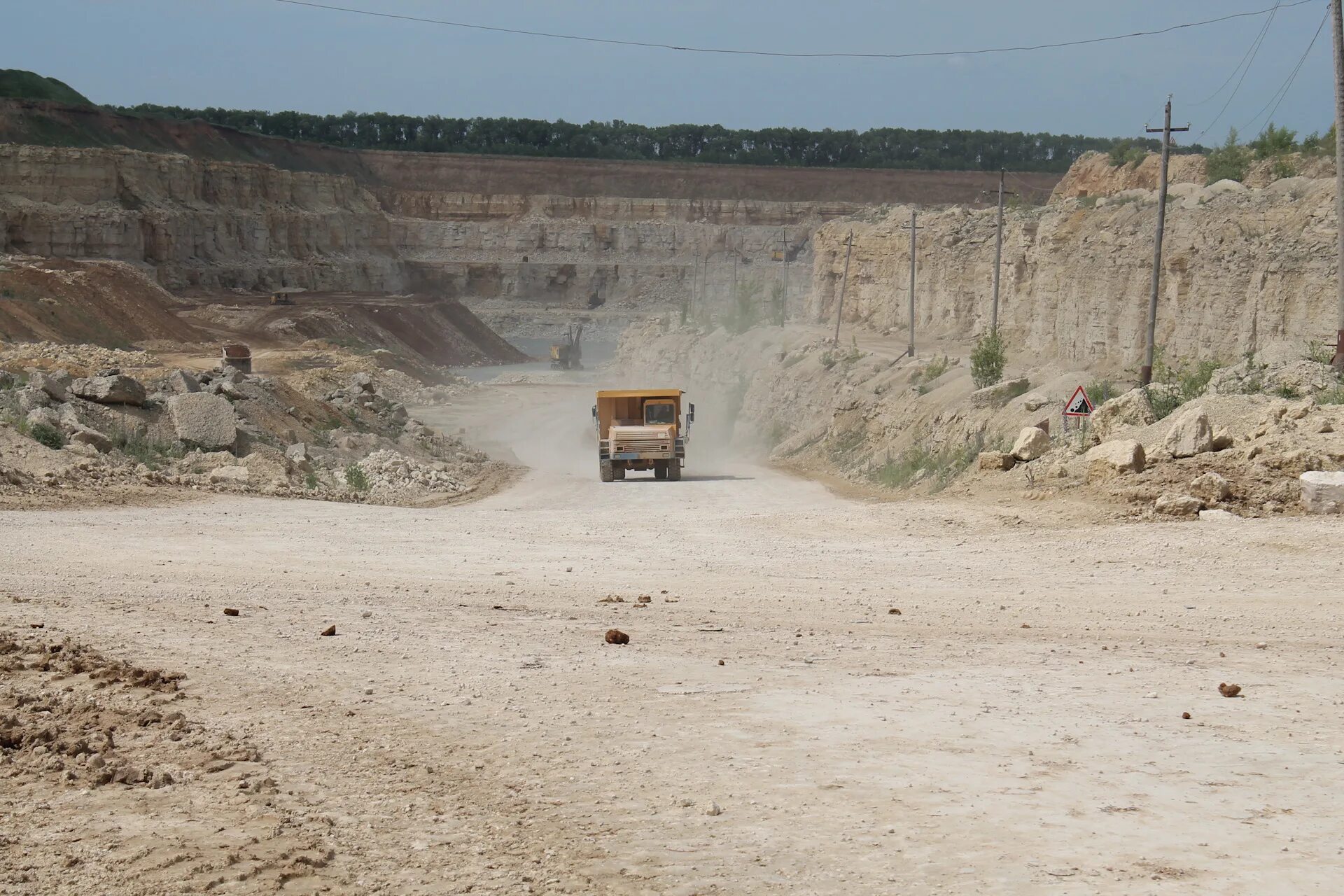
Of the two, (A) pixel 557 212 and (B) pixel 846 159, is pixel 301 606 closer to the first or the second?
(A) pixel 557 212

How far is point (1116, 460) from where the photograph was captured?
61.7 feet

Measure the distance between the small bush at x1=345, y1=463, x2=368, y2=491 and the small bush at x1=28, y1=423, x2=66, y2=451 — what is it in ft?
18.4

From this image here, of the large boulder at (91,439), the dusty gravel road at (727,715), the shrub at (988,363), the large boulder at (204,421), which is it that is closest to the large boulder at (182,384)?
the large boulder at (204,421)

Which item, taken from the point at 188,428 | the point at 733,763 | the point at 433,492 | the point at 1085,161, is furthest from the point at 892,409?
the point at 1085,161

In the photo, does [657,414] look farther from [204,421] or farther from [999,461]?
[999,461]

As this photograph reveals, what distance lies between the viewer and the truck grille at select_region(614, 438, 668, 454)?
31.0 m

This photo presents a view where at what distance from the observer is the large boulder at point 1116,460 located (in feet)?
61.3

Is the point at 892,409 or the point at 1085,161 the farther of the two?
the point at 1085,161

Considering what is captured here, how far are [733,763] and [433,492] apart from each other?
21.3m

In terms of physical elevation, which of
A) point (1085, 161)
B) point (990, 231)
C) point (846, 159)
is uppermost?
point (846, 159)

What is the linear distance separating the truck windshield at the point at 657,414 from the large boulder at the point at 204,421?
9807 mm

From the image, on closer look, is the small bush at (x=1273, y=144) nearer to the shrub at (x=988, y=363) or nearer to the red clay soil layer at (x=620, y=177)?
the shrub at (x=988, y=363)

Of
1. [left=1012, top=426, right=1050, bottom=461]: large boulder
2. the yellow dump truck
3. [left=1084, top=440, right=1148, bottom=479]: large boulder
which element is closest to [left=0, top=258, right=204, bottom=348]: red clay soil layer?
the yellow dump truck

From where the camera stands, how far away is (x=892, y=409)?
3625 cm
